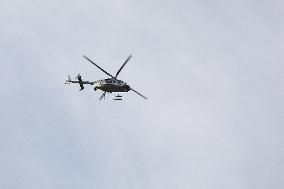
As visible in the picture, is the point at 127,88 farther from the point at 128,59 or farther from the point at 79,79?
the point at 79,79

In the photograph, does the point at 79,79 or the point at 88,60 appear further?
the point at 79,79

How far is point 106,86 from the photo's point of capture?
126188mm

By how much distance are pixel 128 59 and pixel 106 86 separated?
9.40 m

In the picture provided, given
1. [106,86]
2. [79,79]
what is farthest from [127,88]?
[79,79]

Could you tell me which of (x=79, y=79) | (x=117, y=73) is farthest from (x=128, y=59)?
(x=79, y=79)

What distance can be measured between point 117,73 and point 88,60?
9.44 m

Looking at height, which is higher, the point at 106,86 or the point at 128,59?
the point at 128,59

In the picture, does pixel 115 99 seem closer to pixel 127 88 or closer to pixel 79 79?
pixel 127 88

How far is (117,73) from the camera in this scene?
130625mm

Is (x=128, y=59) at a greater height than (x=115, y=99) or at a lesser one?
greater

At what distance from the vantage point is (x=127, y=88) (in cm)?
12662

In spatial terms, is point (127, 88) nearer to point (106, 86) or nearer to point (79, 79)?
point (106, 86)

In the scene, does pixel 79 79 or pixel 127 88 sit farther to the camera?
pixel 79 79

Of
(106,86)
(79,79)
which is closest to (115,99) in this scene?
(106,86)
